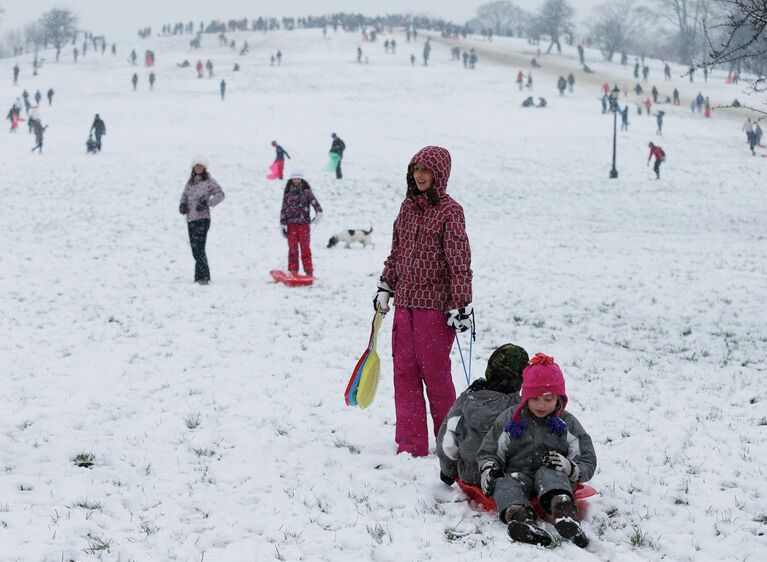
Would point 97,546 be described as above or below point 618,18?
below

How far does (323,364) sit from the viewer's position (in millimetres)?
7957

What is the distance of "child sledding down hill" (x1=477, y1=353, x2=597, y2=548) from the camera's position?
3973 mm

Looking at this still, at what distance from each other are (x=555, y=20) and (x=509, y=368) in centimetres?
8509

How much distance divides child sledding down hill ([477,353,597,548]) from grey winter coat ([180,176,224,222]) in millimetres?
7830

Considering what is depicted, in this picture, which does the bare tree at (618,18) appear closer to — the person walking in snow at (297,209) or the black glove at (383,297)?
the person walking in snow at (297,209)

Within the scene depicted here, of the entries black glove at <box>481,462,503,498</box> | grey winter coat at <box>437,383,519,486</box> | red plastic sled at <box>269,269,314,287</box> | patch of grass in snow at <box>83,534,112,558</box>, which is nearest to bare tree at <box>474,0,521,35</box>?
red plastic sled at <box>269,269,314,287</box>

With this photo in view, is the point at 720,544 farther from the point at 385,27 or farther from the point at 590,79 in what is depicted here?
the point at 385,27

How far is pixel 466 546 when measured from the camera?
3871mm

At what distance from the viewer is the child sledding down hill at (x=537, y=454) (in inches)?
156

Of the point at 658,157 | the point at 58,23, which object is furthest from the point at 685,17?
the point at 58,23

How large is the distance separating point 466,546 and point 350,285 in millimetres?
8931

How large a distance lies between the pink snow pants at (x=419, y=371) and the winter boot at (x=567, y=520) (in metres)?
1.44

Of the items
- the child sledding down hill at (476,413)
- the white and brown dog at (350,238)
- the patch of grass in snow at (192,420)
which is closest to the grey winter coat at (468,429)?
the child sledding down hill at (476,413)

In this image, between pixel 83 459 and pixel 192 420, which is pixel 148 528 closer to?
pixel 83 459
